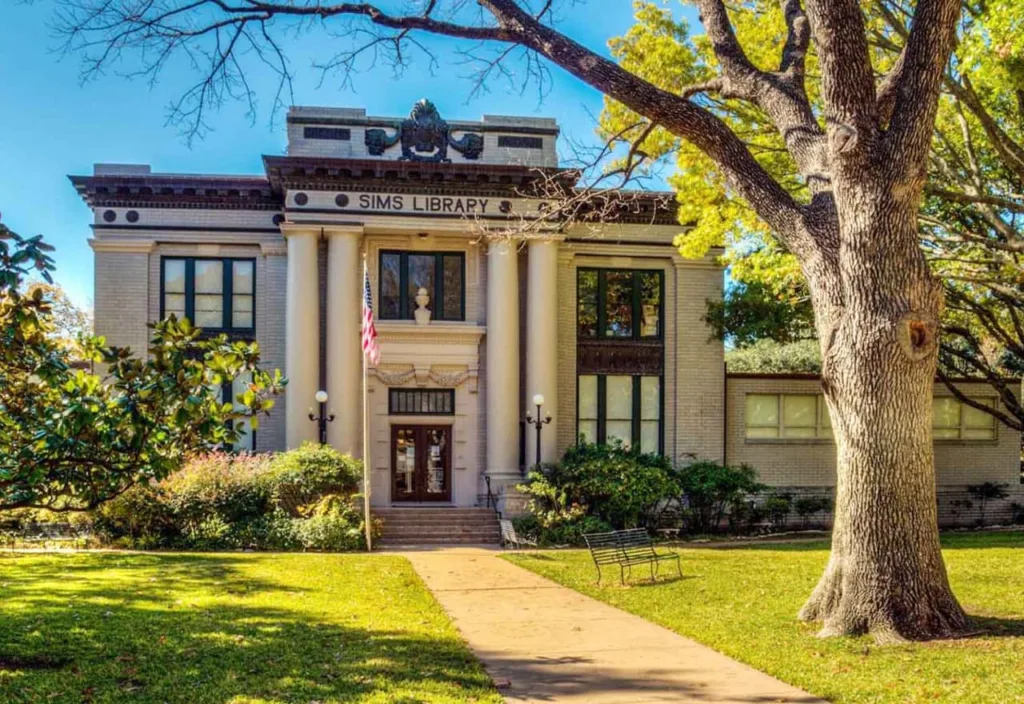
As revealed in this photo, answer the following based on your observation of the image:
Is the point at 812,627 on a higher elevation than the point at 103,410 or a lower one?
lower

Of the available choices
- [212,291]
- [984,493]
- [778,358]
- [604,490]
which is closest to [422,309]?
[212,291]

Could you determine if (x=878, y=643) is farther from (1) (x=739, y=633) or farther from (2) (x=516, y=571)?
(2) (x=516, y=571)

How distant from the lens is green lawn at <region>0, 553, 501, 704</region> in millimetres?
8227

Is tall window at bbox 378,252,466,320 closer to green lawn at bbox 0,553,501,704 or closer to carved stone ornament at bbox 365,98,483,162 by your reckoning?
carved stone ornament at bbox 365,98,483,162

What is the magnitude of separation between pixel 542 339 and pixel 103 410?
794 inches

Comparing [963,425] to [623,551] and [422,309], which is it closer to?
[422,309]

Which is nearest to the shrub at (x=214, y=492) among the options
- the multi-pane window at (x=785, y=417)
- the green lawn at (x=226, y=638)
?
the green lawn at (x=226, y=638)

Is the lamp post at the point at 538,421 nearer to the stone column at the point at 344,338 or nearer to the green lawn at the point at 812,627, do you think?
the stone column at the point at 344,338

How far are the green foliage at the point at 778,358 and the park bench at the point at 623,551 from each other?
2620 centimetres

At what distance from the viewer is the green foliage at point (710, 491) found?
25797 mm

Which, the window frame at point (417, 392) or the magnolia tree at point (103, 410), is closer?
the magnolia tree at point (103, 410)

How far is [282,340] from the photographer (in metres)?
27.7

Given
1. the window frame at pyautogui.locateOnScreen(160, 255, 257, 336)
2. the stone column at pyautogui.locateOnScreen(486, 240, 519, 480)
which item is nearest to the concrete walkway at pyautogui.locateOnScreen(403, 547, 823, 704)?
the stone column at pyautogui.locateOnScreen(486, 240, 519, 480)

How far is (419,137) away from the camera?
27156 millimetres
